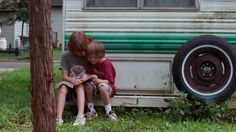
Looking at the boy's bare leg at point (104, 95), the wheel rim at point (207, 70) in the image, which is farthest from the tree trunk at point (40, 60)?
the wheel rim at point (207, 70)

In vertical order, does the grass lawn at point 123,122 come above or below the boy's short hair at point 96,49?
below

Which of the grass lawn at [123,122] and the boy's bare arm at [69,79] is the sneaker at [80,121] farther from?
the boy's bare arm at [69,79]

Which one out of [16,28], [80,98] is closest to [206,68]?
[80,98]

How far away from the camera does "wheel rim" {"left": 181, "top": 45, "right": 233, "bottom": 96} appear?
19.0 ft

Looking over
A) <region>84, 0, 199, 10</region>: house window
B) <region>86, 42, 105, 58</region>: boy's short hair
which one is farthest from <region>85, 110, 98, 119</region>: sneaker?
<region>84, 0, 199, 10</region>: house window

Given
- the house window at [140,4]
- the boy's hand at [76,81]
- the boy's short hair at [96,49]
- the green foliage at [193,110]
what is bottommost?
the green foliage at [193,110]

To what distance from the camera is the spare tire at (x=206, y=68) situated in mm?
5727

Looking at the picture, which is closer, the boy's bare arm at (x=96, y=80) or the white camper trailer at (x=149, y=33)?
the boy's bare arm at (x=96, y=80)

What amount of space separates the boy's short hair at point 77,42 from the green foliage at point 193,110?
1.16 meters

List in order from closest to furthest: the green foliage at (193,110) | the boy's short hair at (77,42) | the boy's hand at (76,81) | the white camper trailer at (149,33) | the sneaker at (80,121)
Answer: the sneaker at (80,121) < the green foliage at (193,110) < the boy's hand at (76,81) < the boy's short hair at (77,42) < the white camper trailer at (149,33)

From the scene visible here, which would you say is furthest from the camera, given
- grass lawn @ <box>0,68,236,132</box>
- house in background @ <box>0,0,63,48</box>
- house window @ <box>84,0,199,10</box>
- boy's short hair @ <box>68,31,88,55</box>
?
house in background @ <box>0,0,63,48</box>

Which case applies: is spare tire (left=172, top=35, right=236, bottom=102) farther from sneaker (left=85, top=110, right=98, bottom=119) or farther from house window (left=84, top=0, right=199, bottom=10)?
sneaker (left=85, top=110, right=98, bottom=119)

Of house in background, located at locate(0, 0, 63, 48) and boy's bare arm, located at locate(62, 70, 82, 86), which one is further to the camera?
house in background, located at locate(0, 0, 63, 48)

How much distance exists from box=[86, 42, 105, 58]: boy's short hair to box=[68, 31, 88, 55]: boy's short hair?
8 centimetres
